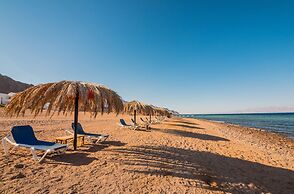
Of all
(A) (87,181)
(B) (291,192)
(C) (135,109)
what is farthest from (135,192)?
(C) (135,109)

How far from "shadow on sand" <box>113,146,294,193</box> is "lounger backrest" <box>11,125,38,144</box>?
2.56 metres

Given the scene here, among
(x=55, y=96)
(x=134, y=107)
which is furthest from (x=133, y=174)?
(x=134, y=107)

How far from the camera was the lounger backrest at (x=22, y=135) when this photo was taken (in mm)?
5074

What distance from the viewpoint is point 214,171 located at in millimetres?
4988

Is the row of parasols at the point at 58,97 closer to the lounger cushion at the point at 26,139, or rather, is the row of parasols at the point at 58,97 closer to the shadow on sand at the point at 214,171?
the lounger cushion at the point at 26,139

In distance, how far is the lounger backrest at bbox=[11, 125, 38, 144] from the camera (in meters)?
5.07

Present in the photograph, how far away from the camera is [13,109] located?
5.34 m

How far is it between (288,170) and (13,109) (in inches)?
345

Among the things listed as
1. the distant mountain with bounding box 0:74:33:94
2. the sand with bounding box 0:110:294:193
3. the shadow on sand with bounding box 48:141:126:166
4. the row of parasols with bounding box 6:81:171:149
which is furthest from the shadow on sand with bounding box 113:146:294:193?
the distant mountain with bounding box 0:74:33:94

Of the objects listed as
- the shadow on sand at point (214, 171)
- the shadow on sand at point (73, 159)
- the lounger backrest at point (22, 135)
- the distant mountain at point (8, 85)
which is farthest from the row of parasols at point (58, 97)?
the distant mountain at point (8, 85)

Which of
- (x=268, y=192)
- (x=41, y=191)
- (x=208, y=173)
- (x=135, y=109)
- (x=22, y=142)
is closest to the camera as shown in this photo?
(x=41, y=191)

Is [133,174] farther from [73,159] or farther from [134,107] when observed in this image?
[134,107]

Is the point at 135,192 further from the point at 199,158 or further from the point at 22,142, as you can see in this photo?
the point at 22,142

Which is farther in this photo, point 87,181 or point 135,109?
point 135,109
